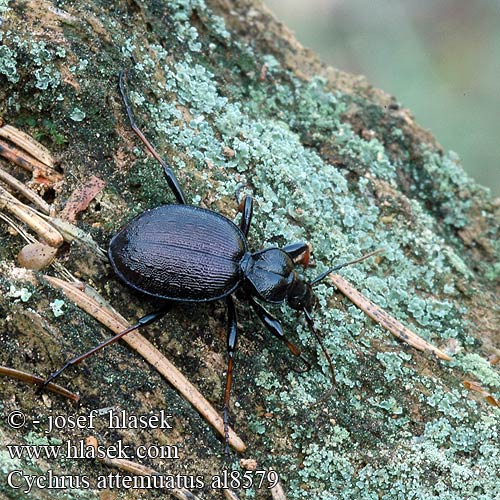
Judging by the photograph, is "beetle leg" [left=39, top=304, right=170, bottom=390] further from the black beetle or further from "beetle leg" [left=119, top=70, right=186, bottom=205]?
"beetle leg" [left=119, top=70, right=186, bottom=205]

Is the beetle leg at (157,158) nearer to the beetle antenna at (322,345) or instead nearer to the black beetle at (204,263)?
the black beetle at (204,263)

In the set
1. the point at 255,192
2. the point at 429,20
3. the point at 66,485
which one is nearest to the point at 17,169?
the point at 255,192

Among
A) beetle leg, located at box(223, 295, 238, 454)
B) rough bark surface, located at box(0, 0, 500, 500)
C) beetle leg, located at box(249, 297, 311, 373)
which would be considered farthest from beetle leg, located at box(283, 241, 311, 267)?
beetle leg, located at box(223, 295, 238, 454)

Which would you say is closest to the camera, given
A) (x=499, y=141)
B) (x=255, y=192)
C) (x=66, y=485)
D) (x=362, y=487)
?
(x=66, y=485)

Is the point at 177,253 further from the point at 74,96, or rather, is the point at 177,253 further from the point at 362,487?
the point at 362,487

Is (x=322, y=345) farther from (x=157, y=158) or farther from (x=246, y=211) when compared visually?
(x=157, y=158)

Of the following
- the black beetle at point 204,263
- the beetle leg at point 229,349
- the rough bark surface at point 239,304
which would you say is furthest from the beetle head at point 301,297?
the beetle leg at point 229,349

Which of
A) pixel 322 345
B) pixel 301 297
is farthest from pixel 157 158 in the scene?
pixel 322 345
